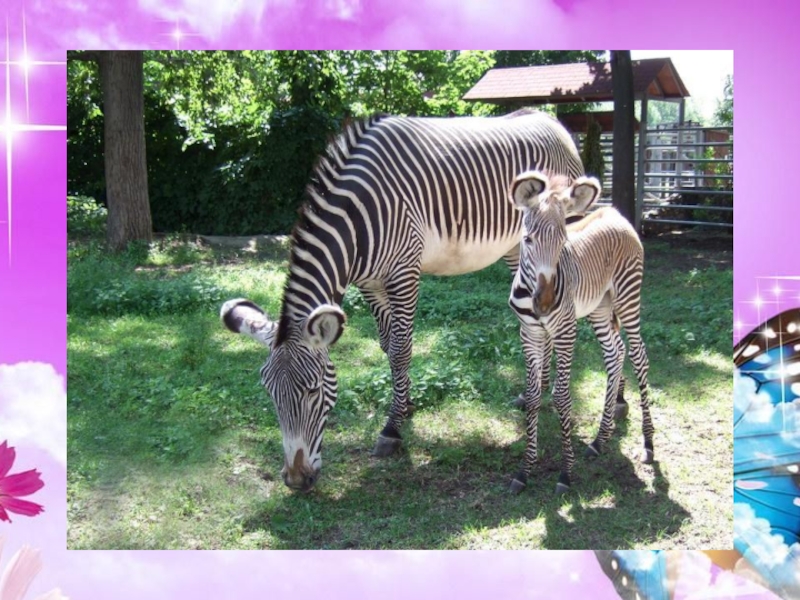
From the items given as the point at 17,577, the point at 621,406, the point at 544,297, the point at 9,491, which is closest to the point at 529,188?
the point at 544,297

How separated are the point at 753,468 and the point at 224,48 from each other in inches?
125

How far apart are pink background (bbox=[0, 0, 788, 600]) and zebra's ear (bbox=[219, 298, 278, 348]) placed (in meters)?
0.77

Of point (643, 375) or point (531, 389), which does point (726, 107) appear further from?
point (531, 389)

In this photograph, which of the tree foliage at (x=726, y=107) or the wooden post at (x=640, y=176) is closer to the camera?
the tree foliage at (x=726, y=107)

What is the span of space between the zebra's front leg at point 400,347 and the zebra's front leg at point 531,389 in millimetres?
590

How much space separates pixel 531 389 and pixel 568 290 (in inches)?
20.5

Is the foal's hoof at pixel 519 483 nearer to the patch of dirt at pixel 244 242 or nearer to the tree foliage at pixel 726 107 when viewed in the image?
the patch of dirt at pixel 244 242

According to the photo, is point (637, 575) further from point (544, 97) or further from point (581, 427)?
point (544, 97)

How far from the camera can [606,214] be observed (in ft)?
13.3

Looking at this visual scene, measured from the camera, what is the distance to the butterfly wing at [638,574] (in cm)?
364

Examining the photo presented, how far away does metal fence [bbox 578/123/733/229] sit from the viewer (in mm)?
3906

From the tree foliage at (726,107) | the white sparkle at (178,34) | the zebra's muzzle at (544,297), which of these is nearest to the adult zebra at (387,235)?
the zebra's muzzle at (544,297)

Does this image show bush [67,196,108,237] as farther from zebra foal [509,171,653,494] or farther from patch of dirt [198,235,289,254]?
zebra foal [509,171,653,494]

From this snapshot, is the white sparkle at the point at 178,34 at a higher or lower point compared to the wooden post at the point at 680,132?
higher
